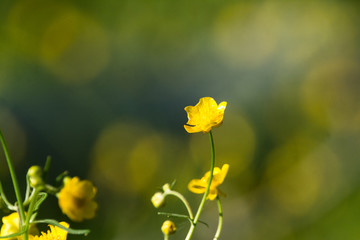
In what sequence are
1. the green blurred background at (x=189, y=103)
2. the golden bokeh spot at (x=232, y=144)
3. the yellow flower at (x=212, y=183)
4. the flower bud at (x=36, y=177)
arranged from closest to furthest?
the flower bud at (x=36, y=177), the yellow flower at (x=212, y=183), the green blurred background at (x=189, y=103), the golden bokeh spot at (x=232, y=144)

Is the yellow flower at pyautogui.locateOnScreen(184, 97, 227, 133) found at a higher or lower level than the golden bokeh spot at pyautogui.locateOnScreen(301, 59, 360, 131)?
lower

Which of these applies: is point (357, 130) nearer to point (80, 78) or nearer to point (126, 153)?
point (126, 153)

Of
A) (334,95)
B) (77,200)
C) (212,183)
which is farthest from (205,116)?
(334,95)

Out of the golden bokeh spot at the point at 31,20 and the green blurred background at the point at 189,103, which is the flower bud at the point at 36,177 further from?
the golden bokeh spot at the point at 31,20

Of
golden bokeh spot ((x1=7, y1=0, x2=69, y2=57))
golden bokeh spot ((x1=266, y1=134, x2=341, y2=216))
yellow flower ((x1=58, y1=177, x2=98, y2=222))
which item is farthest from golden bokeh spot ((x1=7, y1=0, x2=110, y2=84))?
yellow flower ((x1=58, y1=177, x2=98, y2=222))

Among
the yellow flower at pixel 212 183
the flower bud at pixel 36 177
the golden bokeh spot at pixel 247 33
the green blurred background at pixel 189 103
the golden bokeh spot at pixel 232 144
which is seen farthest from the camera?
the golden bokeh spot at pixel 247 33

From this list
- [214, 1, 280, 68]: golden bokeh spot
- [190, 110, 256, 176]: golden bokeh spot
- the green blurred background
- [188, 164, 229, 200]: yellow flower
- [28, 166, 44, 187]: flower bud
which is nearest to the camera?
[28, 166, 44, 187]: flower bud

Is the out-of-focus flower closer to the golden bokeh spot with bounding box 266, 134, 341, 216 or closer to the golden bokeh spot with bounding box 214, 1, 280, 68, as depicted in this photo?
the golden bokeh spot with bounding box 266, 134, 341, 216

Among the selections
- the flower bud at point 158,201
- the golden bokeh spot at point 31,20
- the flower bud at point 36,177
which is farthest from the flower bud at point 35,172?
the golden bokeh spot at point 31,20
